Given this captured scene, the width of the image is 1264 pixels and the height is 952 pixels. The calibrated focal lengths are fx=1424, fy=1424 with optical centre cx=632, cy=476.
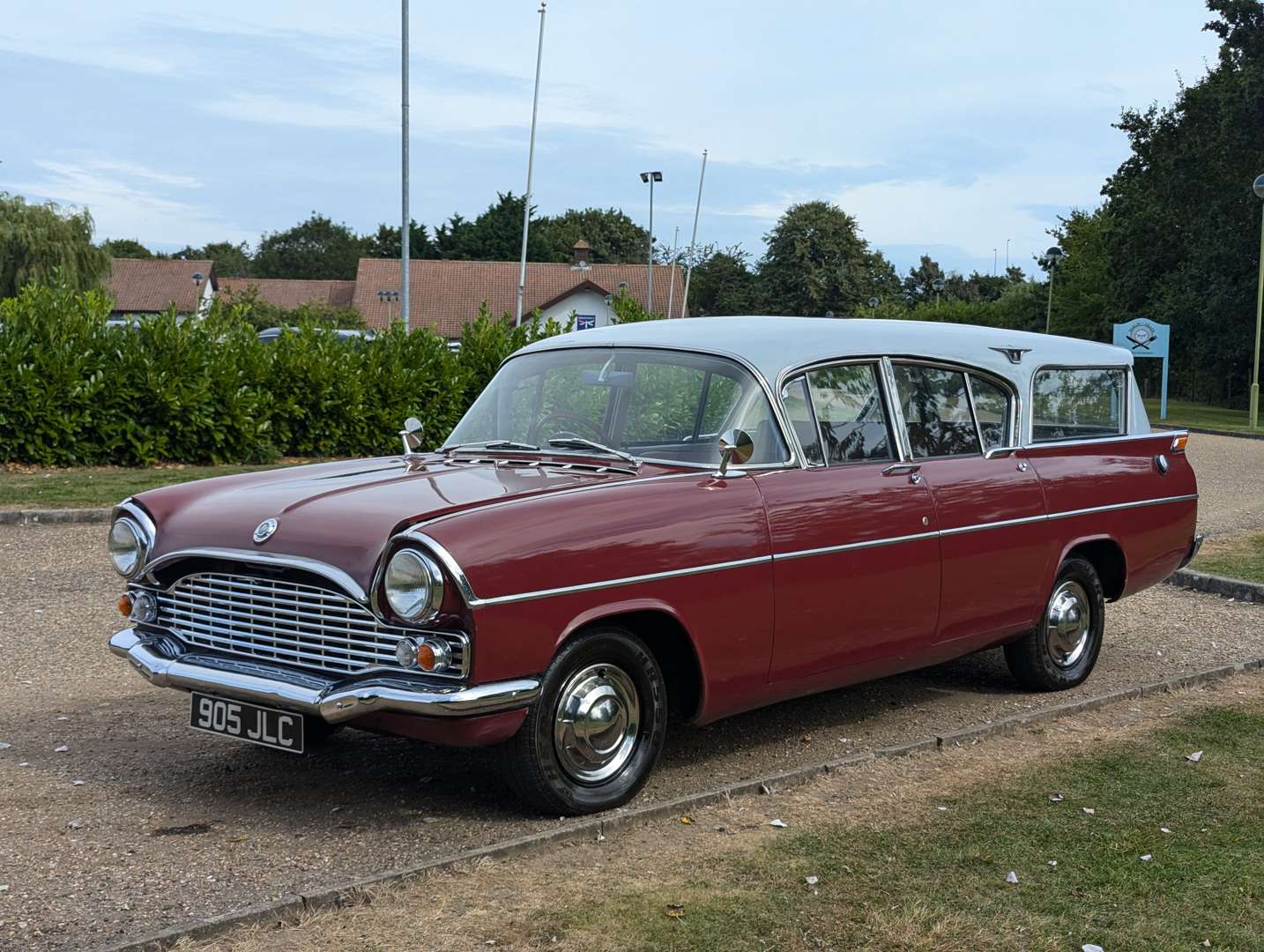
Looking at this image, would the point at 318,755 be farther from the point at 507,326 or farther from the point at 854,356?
the point at 507,326

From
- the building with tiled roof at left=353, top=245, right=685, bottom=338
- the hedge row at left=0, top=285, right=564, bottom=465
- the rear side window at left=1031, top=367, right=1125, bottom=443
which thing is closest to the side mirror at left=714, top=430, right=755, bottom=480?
the rear side window at left=1031, top=367, right=1125, bottom=443

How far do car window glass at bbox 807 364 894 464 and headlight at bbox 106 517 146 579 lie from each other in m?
2.72

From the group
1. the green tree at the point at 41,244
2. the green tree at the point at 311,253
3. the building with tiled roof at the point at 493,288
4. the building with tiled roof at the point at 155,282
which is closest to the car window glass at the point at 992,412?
the green tree at the point at 41,244

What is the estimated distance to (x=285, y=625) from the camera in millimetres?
4855

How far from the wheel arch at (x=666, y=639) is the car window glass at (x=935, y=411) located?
1.66 m

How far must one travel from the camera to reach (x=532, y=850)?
4.64 meters

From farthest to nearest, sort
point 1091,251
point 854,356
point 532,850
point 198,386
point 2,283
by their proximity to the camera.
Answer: point 1091,251, point 2,283, point 198,386, point 854,356, point 532,850

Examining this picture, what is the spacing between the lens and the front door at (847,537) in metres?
5.54

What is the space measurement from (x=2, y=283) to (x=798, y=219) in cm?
5127

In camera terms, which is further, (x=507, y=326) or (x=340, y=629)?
(x=507, y=326)

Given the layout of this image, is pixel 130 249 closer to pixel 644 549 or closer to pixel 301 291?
pixel 301 291

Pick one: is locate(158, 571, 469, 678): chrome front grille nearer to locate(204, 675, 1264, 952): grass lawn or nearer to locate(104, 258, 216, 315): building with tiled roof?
locate(204, 675, 1264, 952): grass lawn

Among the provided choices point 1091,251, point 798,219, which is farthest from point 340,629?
point 798,219

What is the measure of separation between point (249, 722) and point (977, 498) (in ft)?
11.0
